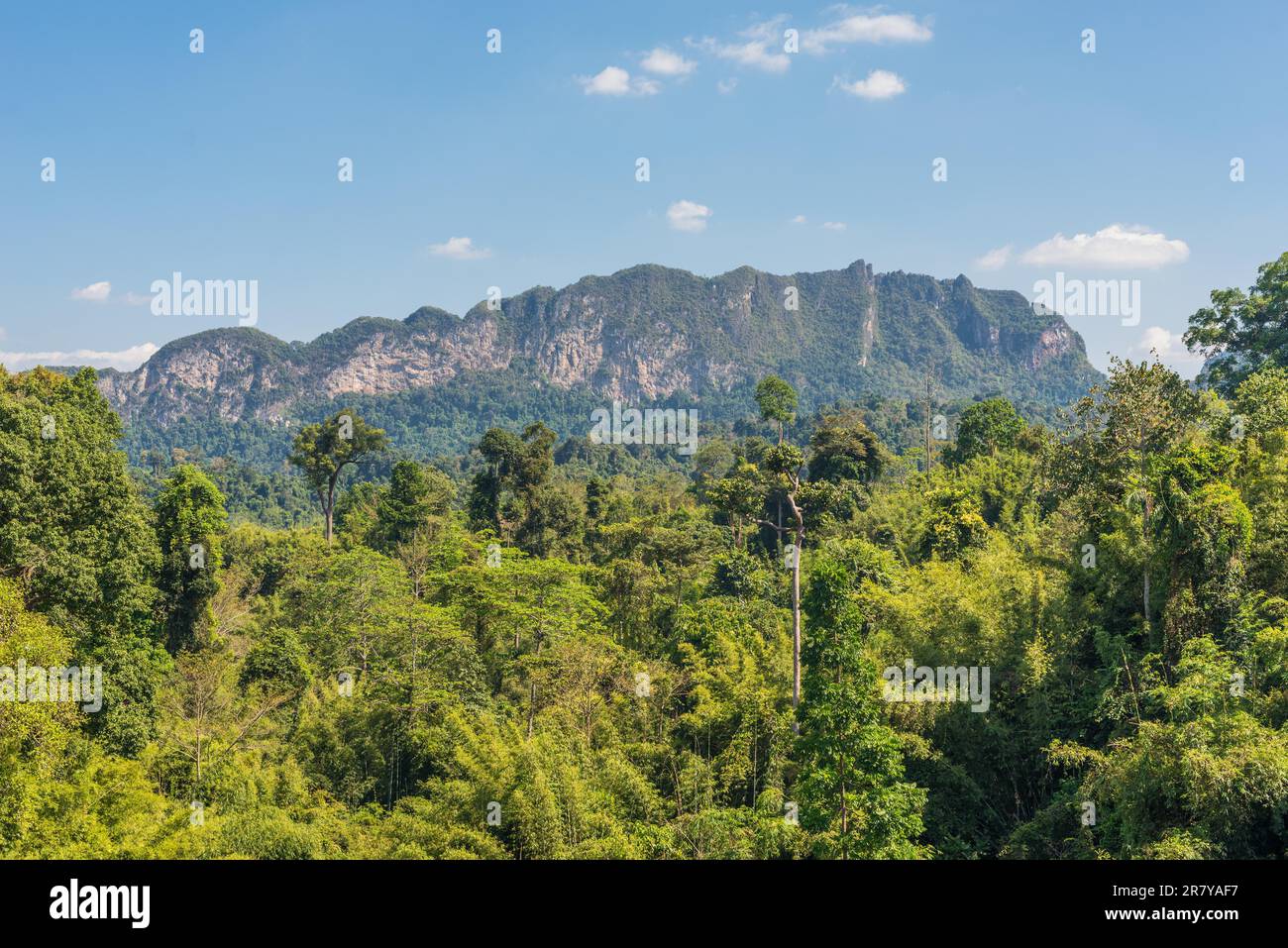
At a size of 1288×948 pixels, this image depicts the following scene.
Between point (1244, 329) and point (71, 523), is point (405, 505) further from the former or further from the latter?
point (1244, 329)

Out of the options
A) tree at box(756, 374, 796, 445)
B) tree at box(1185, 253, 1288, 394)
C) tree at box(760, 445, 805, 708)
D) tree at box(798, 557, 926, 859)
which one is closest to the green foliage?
tree at box(798, 557, 926, 859)

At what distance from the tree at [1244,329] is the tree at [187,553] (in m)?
25.5

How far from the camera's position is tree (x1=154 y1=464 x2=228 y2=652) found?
19.5 meters

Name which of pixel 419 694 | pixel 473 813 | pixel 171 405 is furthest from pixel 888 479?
pixel 171 405

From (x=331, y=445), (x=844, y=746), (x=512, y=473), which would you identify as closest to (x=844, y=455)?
(x=512, y=473)

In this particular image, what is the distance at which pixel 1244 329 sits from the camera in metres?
24.0

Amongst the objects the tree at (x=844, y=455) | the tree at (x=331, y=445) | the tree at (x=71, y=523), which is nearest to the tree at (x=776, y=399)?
the tree at (x=844, y=455)

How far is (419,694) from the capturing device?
1488 cm

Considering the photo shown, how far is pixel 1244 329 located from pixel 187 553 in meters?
27.5

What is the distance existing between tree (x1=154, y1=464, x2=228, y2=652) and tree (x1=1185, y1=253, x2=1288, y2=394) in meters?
25.5

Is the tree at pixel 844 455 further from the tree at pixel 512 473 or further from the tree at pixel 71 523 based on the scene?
the tree at pixel 71 523

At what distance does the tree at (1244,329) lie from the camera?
23031mm

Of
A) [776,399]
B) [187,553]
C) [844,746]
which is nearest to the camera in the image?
[844,746]
